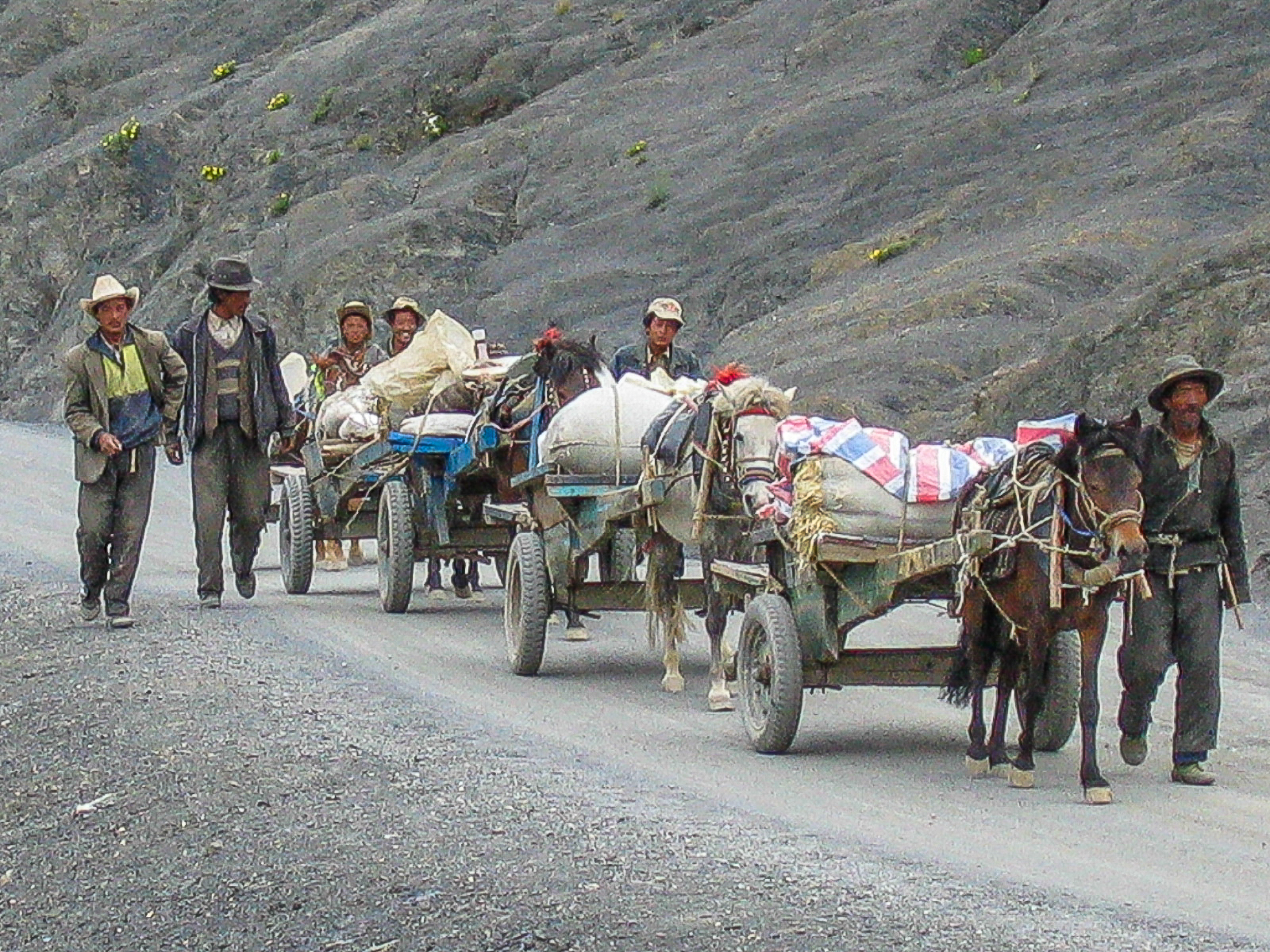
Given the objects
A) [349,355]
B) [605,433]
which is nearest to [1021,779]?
[605,433]

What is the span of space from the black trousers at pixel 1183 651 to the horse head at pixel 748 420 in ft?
7.12

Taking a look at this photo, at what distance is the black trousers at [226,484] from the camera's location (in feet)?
47.1

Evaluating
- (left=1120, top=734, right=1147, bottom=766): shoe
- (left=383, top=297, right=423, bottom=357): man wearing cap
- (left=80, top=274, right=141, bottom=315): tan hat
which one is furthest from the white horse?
(left=383, top=297, right=423, bottom=357): man wearing cap

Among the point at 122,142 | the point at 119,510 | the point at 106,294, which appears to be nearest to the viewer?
the point at 106,294

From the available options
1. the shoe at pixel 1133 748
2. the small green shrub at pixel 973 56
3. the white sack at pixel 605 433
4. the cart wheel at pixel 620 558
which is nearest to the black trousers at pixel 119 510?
the white sack at pixel 605 433

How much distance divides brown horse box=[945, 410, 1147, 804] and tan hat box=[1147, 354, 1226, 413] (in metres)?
0.39

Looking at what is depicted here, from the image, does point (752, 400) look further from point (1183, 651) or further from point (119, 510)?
point (119, 510)

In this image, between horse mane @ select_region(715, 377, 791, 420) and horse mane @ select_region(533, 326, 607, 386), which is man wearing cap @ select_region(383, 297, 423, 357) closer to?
horse mane @ select_region(533, 326, 607, 386)

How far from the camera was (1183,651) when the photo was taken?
379 inches

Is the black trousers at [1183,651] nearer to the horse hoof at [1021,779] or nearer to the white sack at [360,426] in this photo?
the horse hoof at [1021,779]

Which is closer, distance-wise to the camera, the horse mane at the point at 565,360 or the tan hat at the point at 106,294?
the tan hat at the point at 106,294

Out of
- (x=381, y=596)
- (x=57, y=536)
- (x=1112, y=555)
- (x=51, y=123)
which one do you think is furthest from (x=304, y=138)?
(x=1112, y=555)

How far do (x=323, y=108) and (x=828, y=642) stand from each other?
141 ft

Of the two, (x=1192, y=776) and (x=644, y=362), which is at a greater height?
(x=644, y=362)
